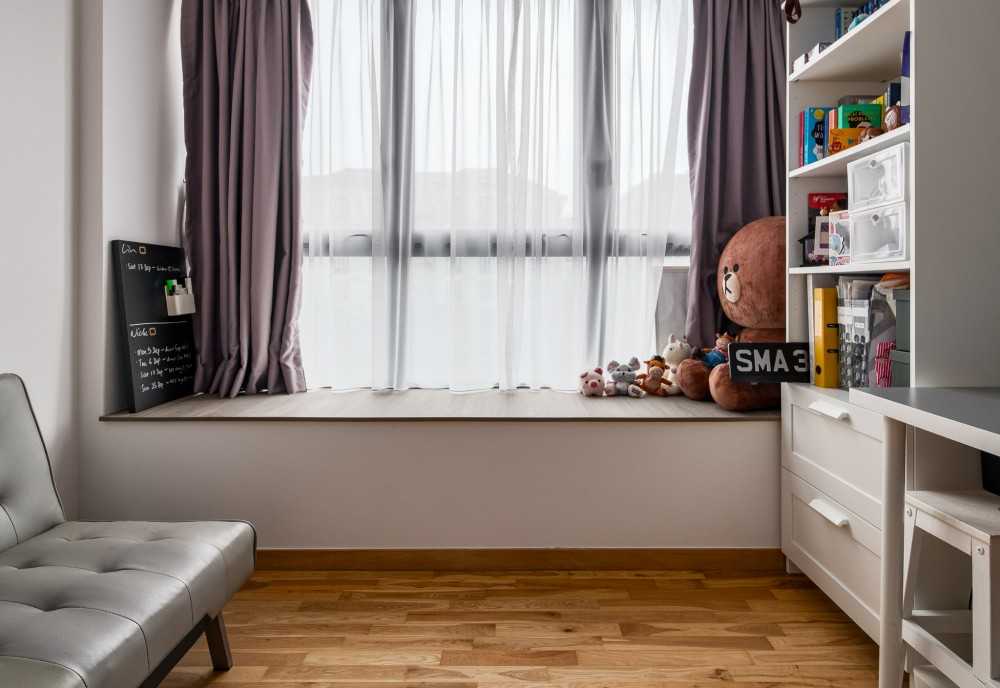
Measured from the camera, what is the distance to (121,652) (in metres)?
1.22

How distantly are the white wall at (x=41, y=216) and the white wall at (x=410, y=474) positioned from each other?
0.07 meters

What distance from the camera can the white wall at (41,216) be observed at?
2023 mm

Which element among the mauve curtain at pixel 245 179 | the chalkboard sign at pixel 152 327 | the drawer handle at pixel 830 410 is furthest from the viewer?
A: the mauve curtain at pixel 245 179

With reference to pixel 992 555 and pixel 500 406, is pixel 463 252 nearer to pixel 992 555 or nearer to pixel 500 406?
pixel 500 406

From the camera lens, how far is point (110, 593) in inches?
53.5

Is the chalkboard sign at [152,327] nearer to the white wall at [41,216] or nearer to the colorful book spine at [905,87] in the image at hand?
the white wall at [41,216]

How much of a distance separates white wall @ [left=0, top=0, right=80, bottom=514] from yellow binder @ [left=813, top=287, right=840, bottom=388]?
93.3 inches

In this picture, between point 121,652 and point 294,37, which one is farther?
point 294,37

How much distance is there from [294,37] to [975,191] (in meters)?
2.38

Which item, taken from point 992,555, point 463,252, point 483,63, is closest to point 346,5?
point 483,63

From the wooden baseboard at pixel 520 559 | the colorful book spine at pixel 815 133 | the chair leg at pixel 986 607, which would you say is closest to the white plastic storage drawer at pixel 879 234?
the colorful book spine at pixel 815 133

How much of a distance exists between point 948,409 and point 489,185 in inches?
77.2

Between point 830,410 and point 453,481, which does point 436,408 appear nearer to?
point 453,481

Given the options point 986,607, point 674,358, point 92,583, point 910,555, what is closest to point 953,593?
point 910,555
